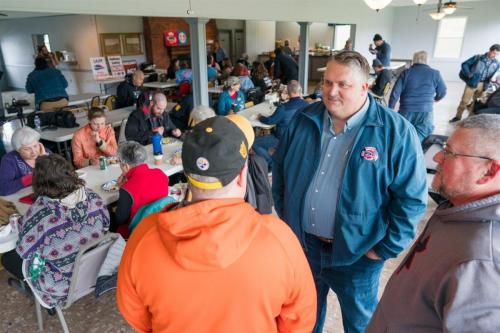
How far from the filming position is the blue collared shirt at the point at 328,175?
1.63 m

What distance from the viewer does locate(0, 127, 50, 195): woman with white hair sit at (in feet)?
8.95

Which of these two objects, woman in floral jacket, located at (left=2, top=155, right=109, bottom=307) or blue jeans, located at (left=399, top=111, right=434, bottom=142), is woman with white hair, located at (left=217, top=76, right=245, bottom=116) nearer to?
blue jeans, located at (left=399, top=111, right=434, bottom=142)

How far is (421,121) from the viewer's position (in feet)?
Result: 16.1

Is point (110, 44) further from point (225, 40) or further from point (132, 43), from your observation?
point (225, 40)

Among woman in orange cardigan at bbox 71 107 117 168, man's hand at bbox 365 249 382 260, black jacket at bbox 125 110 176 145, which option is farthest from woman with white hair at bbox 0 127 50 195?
man's hand at bbox 365 249 382 260

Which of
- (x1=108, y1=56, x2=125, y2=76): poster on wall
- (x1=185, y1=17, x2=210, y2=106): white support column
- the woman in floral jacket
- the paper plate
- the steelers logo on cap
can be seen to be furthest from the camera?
(x1=108, y1=56, x2=125, y2=76): poster on wall

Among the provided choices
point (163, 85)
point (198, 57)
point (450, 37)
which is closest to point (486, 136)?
point (198, 57)

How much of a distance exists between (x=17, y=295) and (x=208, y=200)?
2.67m

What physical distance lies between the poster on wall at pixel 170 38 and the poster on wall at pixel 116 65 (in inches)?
76.2

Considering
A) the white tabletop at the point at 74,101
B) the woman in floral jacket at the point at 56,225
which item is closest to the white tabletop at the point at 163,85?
the white tabletop at the point at 74,101

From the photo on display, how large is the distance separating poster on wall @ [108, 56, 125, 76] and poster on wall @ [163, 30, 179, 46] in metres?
1.94

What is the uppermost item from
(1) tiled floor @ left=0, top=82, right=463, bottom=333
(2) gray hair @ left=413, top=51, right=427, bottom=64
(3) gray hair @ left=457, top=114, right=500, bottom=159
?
(2) gray hair @ left=413, top=51, right=427, bottom=64

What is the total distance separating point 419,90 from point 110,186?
398 centimetres

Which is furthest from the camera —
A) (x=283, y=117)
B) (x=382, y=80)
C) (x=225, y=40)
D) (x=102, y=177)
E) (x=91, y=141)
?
(x=225, y=40)
